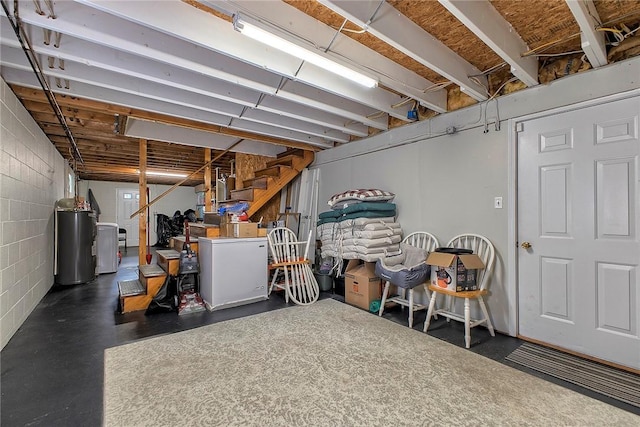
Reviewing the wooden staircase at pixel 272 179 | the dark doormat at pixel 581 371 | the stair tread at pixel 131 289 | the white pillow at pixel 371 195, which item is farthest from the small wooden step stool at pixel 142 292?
the dark doormat at pixel 581 371

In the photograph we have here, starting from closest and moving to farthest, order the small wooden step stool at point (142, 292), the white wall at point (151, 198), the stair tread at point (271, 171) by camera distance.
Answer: the small wooden step stool at point (142, 292) < the stair tread at point (271, 171) < the white wall at point (151, 198)

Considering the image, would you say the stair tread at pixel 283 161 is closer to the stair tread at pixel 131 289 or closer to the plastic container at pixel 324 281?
the plastic container at pixel 324 281

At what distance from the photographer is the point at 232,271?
377 cm

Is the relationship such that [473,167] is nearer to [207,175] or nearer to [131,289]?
[131,289]

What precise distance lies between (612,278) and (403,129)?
104 inches

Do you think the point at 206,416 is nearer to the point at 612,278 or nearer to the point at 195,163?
the point at 612,278

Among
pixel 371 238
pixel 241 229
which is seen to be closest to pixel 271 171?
pixel 241 229

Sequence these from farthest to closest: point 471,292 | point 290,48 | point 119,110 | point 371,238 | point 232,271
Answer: point 232,271, point 371,238, point 119,110, point 471,292, point 290,48

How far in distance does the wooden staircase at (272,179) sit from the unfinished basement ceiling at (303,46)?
5.02ft

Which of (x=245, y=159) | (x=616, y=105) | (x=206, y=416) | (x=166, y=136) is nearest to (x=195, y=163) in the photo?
(x=245, y=159)

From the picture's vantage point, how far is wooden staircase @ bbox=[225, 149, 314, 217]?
5.14m

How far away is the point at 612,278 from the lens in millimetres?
2303

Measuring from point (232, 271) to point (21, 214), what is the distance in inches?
89.5

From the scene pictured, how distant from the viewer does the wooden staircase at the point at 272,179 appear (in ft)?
16.9
